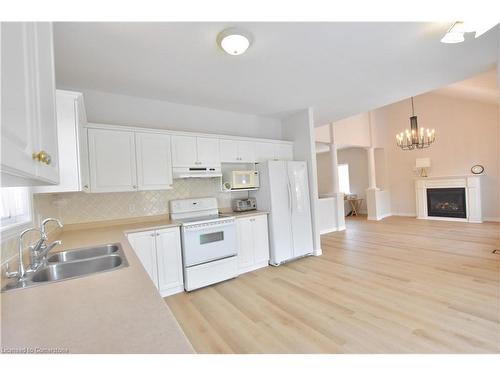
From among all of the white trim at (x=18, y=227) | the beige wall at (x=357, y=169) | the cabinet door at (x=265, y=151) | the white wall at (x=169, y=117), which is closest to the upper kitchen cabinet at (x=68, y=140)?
the white trim at (x=18, y=227)

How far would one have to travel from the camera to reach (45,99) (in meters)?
0.83

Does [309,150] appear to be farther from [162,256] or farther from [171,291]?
[171,291]

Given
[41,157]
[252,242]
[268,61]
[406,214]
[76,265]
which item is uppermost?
[268,61]

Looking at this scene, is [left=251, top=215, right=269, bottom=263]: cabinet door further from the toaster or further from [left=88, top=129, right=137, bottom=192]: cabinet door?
[left=88, top=129, right=137, bottom=192]: cabinet door

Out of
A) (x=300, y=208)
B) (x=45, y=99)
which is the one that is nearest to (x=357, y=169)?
(x=300, y=208)

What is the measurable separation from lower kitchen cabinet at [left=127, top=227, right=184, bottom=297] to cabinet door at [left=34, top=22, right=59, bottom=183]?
190cm

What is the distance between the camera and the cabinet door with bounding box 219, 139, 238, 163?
3.59 m

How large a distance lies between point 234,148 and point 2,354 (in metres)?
3.27

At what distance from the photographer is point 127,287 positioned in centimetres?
108

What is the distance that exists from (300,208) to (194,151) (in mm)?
1955

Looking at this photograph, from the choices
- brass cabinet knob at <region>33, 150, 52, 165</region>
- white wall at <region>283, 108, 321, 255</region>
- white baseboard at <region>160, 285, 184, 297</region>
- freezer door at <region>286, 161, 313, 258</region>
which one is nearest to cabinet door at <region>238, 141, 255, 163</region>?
freezer door at <region>286, 161, 313, 258</region>

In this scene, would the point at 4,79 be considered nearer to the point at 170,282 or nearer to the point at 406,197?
the point at 170,282
